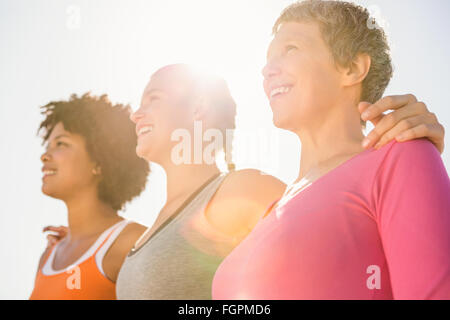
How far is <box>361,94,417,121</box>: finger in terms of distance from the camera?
56.6 inches

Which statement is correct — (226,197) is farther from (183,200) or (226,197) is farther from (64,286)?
(64,286)

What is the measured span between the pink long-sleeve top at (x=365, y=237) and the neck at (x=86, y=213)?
2.31 meters

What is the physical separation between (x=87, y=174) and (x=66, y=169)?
0.16m

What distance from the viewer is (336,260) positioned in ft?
4.16

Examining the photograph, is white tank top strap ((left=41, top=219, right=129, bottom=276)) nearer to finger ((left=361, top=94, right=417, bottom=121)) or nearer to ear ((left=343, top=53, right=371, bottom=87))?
ear ((left=343, top=53, right=371, bottom=87))

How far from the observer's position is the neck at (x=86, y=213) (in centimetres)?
356

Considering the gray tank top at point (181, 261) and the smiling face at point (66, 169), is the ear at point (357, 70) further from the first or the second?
the smiling face at point (66, 169)

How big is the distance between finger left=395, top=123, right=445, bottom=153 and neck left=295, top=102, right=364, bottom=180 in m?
0.31

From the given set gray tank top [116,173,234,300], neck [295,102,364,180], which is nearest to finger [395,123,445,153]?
neck [295,102,364,180]

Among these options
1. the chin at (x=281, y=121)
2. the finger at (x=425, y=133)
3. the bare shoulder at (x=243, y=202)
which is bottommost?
the finger at (x=425, y=133)

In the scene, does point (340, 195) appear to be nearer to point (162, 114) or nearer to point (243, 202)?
point (243, 202)

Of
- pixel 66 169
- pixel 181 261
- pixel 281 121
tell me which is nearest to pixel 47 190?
pixel 66 169

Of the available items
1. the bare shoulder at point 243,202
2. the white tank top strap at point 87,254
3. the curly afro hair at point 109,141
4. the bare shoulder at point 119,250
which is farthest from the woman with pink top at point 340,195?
the curly afro hair at point 109,141
